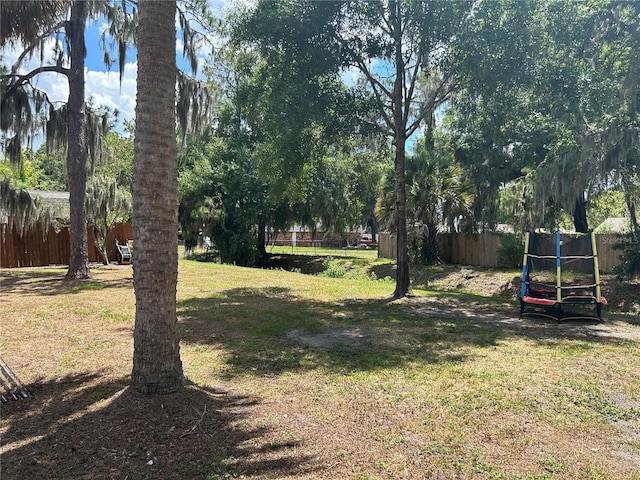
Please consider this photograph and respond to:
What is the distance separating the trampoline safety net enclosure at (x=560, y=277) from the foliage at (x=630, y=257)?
12.0 ft

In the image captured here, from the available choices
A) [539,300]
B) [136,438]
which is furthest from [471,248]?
[136,438]

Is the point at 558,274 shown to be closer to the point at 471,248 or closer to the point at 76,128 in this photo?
the point at 76,128

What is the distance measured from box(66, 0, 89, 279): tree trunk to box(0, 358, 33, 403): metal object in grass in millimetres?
8615

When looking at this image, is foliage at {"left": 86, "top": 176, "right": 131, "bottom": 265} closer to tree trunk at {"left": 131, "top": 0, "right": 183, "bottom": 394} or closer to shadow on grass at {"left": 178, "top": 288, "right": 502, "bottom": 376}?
shadow on grass at {"left": 178, "top": 288, "right": 502, "bottom": 376}

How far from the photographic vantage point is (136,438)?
3.02 metres

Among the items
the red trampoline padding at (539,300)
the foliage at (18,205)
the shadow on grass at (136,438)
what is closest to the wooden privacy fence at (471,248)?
the red trampoline padding at (539,300)

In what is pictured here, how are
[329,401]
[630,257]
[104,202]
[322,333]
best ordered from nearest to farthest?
1. [329,401]
2. [322,333]
3. [630,257]
4. [104,202]

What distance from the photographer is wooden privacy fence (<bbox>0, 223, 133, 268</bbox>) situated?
639 inches

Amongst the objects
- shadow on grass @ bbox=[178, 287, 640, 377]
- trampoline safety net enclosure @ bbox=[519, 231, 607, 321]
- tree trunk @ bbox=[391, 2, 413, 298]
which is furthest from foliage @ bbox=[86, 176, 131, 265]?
trampoline safety net enclosure @ bbox=[519, 231, 607, 321]

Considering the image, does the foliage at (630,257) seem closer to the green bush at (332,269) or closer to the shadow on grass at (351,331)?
the shadow on grass at (351,331)

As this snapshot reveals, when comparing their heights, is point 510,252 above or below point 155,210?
below

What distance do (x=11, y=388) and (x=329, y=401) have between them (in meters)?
2.79

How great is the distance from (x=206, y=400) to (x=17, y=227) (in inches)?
600

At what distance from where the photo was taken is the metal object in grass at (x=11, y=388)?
3.85m
